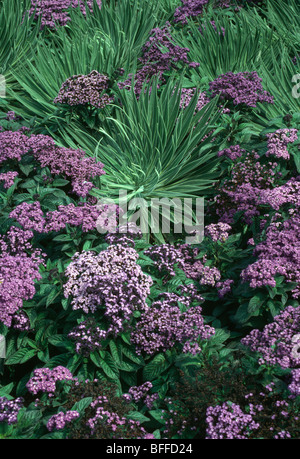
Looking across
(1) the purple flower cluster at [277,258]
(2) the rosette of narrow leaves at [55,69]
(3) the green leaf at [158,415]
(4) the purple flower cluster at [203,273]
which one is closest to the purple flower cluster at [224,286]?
(4) the purple flower cluster at [203,273]

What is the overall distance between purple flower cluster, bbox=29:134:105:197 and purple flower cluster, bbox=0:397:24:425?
1.76 metres

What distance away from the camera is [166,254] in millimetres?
3979

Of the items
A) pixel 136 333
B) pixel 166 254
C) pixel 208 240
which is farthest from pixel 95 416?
pixel 208 240

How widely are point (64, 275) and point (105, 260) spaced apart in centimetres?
34

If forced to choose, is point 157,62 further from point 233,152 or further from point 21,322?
point 21,322

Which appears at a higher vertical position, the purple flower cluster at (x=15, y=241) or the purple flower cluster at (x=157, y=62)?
the purple flower cluster at (x=157, y=62)

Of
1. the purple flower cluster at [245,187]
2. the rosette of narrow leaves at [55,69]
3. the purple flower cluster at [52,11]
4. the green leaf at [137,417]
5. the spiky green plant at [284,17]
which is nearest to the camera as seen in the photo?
the green leaf at [137,417]

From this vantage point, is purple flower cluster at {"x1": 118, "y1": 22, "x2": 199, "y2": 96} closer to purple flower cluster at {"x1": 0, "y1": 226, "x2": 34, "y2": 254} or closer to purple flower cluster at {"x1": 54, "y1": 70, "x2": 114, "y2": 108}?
purple flower cluster at {"x1": 54, "y1": 70, "x2": 114, "y2": 108}

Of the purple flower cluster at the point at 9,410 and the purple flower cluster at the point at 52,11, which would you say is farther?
the purple flower cluster at the point at 52,11

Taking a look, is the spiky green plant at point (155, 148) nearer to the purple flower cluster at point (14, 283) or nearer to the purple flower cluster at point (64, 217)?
the purple flower cluster at point (64, 217)

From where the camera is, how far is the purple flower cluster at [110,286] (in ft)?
11.5

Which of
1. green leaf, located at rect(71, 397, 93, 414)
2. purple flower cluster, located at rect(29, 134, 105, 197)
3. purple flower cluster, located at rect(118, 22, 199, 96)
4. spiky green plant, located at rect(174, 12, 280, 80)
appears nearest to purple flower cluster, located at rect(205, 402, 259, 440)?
green leaf, located at rect(71, 397, 93, 414)

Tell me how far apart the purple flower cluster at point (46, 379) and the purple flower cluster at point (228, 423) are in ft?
2.70
